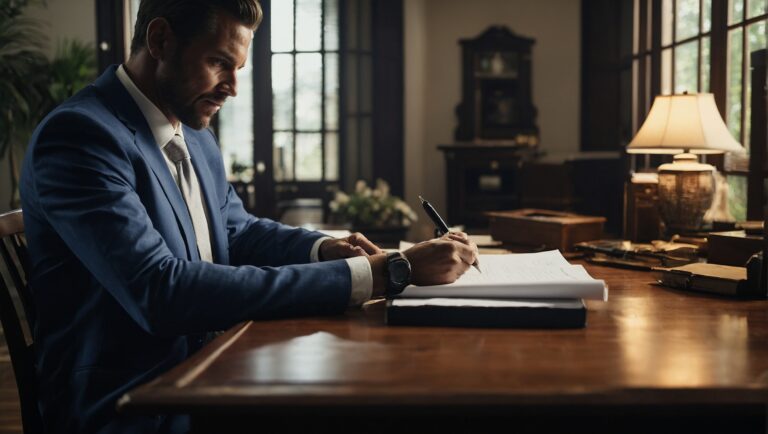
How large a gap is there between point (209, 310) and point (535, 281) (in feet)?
1.66

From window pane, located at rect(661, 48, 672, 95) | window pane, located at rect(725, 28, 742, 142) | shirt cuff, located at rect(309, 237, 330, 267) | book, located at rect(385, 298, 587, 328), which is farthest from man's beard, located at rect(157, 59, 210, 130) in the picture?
window pane, located at rect(661, 48, 672, 95)

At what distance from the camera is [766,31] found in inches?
152

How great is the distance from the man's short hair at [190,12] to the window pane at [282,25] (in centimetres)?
557

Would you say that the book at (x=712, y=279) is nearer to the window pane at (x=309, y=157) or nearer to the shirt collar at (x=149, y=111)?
the shirt collar at (x=149, y=111)

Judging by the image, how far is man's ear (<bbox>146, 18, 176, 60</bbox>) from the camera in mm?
1520

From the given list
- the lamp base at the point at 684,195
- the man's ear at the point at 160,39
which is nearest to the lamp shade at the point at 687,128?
the lamp base at the point at 684,195

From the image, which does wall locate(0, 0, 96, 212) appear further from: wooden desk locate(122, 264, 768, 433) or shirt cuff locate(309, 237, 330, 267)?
wooden desk locate(122, 264, 768, 433)

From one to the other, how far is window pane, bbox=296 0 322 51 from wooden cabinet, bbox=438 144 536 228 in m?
1.51

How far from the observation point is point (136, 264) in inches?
48.7

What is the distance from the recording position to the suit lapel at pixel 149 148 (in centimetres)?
146

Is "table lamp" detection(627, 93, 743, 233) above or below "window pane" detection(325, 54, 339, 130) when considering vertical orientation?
below

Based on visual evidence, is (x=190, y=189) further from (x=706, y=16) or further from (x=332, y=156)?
(x=332, y=156)

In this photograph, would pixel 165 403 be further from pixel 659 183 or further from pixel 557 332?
pixel 659 183

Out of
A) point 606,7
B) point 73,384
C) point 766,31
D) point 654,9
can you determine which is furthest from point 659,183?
point 606,7
